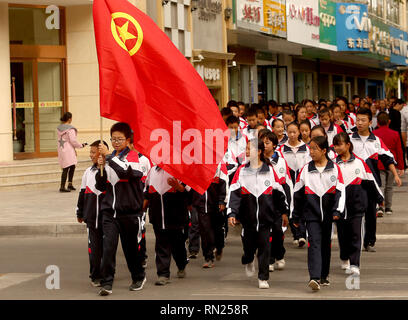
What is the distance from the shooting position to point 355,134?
13062 millimetres

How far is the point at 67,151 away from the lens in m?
20.1

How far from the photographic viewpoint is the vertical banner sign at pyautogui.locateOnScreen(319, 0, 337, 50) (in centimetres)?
3791

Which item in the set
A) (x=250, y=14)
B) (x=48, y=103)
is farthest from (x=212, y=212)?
(x=250, y=14)

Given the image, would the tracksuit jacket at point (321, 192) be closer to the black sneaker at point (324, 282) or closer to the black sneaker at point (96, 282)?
the black sneaker at point (324, 282)

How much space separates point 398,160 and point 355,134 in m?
2.75

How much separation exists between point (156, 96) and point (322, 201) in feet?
6.63

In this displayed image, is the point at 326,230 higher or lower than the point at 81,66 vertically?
lower

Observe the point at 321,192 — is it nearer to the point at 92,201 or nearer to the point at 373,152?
the point at 92,201

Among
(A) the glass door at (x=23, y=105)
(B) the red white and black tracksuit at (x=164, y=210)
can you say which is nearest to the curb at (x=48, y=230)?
(B) the red white and black tracksuit at (x=164, y=210)

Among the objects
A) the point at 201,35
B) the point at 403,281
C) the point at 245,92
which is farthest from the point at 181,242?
the point at 245,92

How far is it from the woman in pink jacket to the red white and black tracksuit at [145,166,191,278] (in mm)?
9943

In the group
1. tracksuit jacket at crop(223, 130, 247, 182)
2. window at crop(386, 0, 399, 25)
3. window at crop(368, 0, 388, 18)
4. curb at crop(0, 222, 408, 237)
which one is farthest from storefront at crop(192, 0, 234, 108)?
window at crop(386, 0, 399, 25)

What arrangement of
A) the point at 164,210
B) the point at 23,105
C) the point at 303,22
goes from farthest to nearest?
the point at 303,22
the point at 23,105
the point at 164,210

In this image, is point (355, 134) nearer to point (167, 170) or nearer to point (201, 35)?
point (167, 170)
